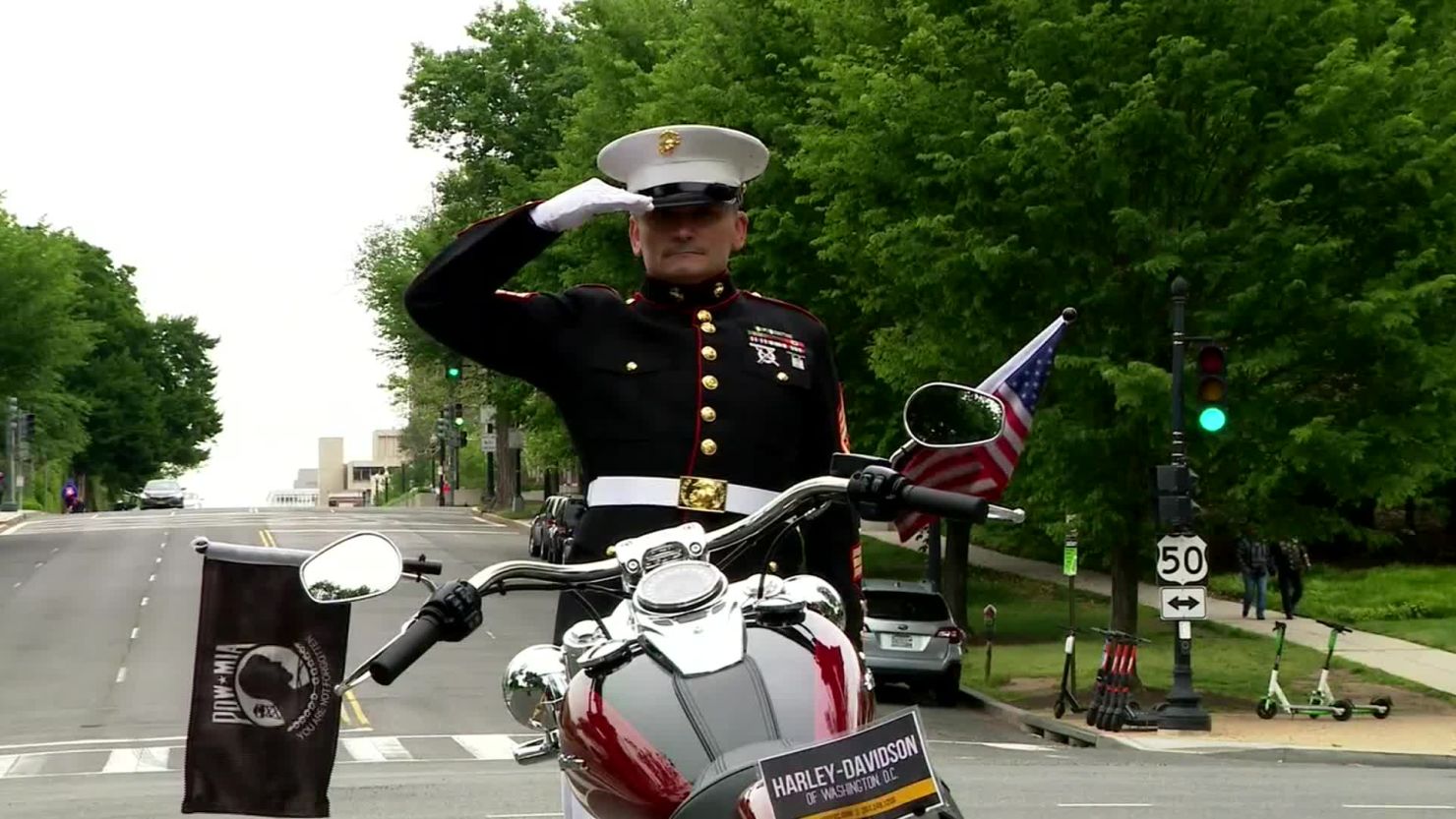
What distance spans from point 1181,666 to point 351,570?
2119cm

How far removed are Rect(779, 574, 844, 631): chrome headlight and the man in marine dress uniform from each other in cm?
62

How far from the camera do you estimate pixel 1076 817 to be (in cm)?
1384

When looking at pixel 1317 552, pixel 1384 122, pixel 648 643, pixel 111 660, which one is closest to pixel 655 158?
pixel 648 643

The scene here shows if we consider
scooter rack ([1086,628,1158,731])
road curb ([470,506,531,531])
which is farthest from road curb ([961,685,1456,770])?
road curb ([470,506,531,531])

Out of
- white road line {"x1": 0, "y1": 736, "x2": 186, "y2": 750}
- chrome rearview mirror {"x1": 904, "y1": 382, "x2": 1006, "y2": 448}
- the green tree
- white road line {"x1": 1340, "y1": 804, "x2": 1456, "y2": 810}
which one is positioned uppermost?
the green tree

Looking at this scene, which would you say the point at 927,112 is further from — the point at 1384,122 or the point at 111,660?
the point at 111,660

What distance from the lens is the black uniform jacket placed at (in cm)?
472

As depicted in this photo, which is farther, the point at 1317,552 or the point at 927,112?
the point at 1317,552

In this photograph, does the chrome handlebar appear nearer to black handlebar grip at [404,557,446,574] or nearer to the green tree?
black handlebar grip at [404,557,446,574]

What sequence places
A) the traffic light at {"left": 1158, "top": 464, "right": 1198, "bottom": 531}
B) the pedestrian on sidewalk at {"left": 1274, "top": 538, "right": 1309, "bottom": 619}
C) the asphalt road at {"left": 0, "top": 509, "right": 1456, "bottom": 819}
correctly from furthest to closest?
the pedestrian on sidewalk at {"left": 1274, "top": 538, "right": 1309, "bottom": 619} < the traffic light at {"left": 1158, "top": 464, "right": 1198, "bottom": 531} < the asphalt road at {"left": 0, "top": 509, "right": 1456, "bottom": 819}

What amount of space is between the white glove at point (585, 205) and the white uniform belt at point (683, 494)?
60 centimetres

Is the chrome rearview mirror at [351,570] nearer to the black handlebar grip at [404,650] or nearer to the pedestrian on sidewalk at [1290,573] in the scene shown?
the black handlebar grip at [404,650]

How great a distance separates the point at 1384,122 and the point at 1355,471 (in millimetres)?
3977

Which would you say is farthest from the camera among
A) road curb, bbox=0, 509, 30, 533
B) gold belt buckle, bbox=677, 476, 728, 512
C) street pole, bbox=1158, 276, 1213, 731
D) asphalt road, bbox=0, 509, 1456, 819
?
road curb, bbox=0, 509, 30, 533
